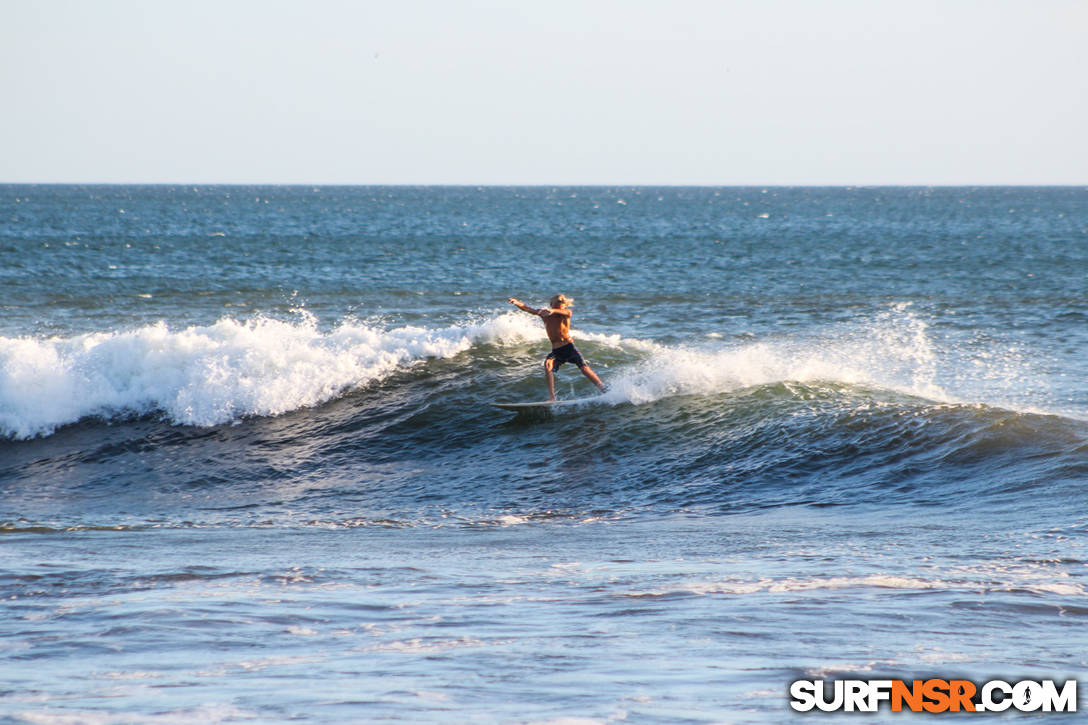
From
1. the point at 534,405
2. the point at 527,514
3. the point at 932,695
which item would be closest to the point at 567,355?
the point at 534,405

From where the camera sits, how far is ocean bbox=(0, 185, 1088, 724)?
497 centimetres

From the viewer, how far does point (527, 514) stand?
404 inches

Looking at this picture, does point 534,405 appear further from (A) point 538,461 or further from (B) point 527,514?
(B) point 527,514

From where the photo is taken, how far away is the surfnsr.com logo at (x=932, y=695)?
176 inches

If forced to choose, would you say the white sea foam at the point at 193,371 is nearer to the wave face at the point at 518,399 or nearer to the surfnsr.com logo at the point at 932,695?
the wave face at the point at 518,399

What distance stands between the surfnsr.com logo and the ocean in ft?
0.37

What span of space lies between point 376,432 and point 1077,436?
8418mm

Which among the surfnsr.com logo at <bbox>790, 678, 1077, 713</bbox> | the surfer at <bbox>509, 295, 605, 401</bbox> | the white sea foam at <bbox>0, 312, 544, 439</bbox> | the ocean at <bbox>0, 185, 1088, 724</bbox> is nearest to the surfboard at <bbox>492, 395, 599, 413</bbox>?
the surfer at <bbox>509, 295, 605, 401</bbox>

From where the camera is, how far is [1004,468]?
1030 centimetres

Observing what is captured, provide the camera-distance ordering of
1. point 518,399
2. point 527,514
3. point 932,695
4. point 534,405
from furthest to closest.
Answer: point 518,399 < point 534,405 < point 527,514 < point 932,695

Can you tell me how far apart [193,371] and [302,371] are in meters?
1.58

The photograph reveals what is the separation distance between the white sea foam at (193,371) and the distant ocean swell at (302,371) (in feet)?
0.06

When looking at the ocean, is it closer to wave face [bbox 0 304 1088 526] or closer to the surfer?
wave face [bbox 0 304 1088 526]

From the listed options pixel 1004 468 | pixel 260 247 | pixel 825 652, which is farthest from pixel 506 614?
pixel 260 247
